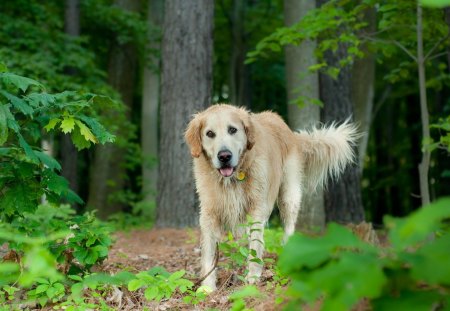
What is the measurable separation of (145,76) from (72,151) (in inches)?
187

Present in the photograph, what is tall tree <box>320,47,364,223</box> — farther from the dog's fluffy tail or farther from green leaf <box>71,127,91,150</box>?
green leaf <box>71,127,91,150</box>

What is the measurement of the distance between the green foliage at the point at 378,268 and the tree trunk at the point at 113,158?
577 inches

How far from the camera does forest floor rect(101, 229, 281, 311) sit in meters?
4.29

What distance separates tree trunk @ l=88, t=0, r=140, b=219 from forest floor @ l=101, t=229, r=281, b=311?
5.87 metres

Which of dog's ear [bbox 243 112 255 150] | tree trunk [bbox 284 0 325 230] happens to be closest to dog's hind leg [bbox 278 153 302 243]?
dog's ear [bbox 243 112 255 150]

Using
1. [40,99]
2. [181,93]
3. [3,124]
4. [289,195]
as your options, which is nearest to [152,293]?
[3,124]

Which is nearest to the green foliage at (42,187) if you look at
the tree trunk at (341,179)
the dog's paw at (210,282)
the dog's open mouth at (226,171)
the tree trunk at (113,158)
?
the dog's paw at (210,282)

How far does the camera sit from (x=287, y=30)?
305 inches

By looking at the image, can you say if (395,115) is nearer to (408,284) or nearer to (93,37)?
(93,37)

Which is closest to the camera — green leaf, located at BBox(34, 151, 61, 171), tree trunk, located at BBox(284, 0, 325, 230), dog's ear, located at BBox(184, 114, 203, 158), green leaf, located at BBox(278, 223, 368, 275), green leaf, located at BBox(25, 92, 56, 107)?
green leaf, located at BBox(278, 223, 368, 275)

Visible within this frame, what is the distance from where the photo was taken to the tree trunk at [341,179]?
10.7m

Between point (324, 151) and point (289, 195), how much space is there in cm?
97

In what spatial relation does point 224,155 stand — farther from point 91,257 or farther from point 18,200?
point 18,200

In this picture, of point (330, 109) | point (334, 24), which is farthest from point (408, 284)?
point (330, 109)
